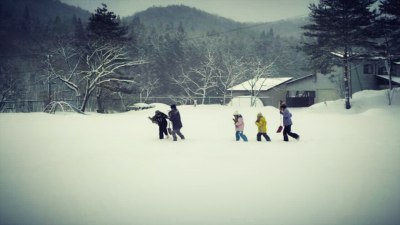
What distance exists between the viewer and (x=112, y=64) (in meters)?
31.2

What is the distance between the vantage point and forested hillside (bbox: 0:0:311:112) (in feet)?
104

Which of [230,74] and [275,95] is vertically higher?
[230,74]

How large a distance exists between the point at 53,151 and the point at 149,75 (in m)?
54.8

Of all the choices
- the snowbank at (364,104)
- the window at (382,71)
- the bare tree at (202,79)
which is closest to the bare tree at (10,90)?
the bare tree at (202,79)

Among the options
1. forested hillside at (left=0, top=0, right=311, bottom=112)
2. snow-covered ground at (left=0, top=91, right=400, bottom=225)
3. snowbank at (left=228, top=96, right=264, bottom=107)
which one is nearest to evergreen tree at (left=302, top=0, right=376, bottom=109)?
forested hillside at (left=0, top=0, right=311, bottom=112)

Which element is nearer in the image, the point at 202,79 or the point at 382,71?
the point at 382,71

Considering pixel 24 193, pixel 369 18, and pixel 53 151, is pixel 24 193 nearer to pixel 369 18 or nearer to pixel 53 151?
pixel 53 151

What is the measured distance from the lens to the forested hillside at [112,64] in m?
31.7

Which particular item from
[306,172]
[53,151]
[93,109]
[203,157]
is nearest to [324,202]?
[306,172]

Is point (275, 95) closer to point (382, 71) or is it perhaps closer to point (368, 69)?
point (368, 69)

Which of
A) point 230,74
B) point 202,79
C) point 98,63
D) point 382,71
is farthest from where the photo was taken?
point 230,74

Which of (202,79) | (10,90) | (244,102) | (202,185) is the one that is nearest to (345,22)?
(244,102)

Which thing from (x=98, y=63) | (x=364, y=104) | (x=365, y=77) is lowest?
(x=364, y=104)

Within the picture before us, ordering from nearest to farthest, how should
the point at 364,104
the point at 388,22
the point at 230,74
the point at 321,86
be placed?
the point at 364,104, the point at 388,22, the point at 321,86, the point at 230,74
